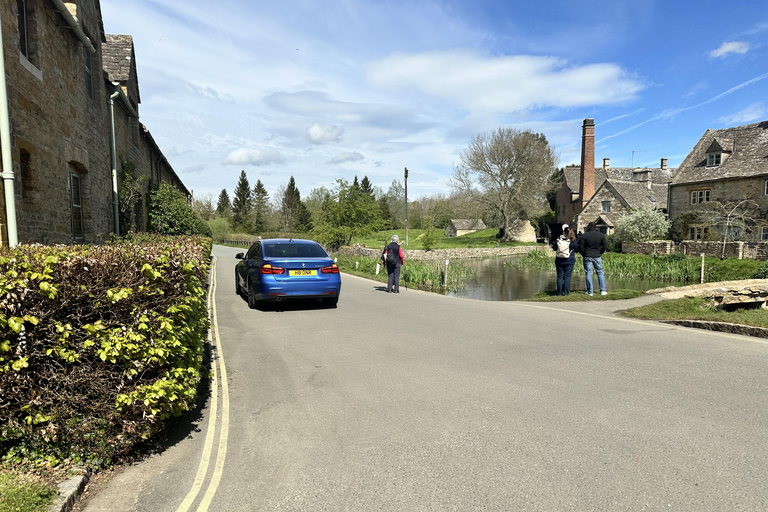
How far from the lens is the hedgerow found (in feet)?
10.3

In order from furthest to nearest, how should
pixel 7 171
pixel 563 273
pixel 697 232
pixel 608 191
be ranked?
A: pixel 608 191 < pixel 697 232 < pixel 563 273 < pixel 7 171

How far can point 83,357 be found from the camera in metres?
3.42

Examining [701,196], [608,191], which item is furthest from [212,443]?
[608,191]

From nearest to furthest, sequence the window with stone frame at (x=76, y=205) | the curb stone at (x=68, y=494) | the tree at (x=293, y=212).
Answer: the curb stone at (x=68, y=494) → the window with stone frame at (x=76, y=205) → the tree at (x=293, y=212)

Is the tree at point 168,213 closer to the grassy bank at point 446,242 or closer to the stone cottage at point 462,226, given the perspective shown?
the grassy bank at point 446,242

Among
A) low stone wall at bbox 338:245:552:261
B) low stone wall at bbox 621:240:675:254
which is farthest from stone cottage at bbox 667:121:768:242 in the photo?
low stone wall at bbox 338:245:552:261

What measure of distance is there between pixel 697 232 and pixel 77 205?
36.8 metres

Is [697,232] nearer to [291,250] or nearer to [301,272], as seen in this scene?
[291,250]

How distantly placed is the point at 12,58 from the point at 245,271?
6.20 meters

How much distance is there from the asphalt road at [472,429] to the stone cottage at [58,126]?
4.47m

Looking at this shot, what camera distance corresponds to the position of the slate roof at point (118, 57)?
15.5 metres

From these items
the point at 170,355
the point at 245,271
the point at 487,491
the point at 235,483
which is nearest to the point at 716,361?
the point at 487,491

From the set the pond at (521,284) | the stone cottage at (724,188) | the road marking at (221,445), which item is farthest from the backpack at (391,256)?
the stone cottage at (724,188)

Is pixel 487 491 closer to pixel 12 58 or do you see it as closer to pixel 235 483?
pixel 235 483
